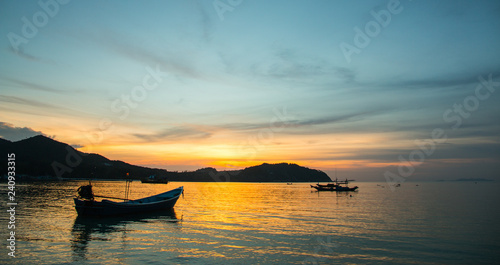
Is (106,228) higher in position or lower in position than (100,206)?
lower

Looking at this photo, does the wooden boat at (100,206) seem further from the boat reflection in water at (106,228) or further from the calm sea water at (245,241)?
the calm sea water at (245,241)

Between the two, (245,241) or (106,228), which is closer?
(245,241)

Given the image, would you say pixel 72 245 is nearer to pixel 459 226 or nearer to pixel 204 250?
pixel 204 250

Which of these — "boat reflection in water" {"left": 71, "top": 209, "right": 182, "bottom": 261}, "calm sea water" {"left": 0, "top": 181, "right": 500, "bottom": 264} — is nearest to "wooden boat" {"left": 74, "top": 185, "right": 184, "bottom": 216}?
"boat reflection in water" {"left": 71, "top": 209, "right": 182, "bottom": 261}

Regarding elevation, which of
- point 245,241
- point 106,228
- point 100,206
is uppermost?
point 100,206

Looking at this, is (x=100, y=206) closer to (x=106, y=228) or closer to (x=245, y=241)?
(x=106, y=228)

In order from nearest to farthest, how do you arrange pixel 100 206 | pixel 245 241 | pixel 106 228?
pixel 245 241 < pixel 106 228 < pixel 100 206

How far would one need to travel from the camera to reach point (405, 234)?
27.6 m

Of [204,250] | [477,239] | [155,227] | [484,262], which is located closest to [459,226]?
[477,239]

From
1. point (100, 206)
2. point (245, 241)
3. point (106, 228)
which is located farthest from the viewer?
point (100, 206)

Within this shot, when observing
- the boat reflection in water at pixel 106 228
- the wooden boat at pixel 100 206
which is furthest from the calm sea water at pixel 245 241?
the wooden boat at pixel 100 206

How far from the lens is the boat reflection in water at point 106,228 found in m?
→ 21.1

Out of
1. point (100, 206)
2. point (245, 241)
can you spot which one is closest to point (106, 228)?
point (100, 206)

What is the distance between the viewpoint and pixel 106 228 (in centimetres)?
2892
